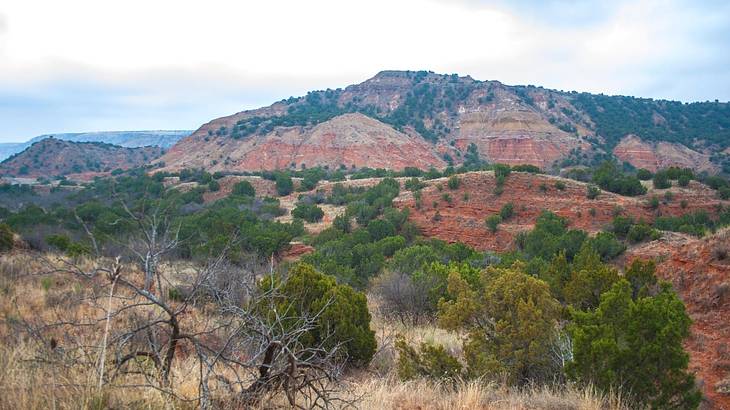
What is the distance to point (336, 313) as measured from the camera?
6926mm

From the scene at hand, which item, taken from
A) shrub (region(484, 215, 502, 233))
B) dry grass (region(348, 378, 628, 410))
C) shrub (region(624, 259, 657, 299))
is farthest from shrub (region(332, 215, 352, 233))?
dry grass (region(348, 378, 628, 410))

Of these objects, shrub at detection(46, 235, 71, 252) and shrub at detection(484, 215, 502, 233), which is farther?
shrub at detection(484, 215, 502, 233)

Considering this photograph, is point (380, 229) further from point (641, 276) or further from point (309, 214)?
point (641, 276)

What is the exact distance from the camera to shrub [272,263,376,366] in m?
6.79

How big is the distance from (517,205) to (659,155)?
164 feet

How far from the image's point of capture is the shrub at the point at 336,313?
679 cm

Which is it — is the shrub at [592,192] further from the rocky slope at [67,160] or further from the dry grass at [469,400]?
the rocky slope at [67,160]

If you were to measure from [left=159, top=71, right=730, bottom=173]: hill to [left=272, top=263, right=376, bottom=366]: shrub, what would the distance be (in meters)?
55.2

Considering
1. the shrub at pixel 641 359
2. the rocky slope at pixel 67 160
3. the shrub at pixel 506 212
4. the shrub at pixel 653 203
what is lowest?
the shrub at pixel 506 212

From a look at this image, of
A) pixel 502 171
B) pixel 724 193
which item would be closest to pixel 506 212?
pixel 502 171

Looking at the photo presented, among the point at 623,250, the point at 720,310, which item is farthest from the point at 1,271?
the point at 623,250

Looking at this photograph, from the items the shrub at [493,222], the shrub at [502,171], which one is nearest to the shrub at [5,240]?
the shrub at [493,222]

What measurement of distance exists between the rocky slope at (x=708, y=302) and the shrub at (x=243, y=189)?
112 feet

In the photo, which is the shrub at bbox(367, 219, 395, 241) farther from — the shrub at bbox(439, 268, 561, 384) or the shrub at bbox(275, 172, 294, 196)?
the shrub at bbox(439, 268, 561, 384)
